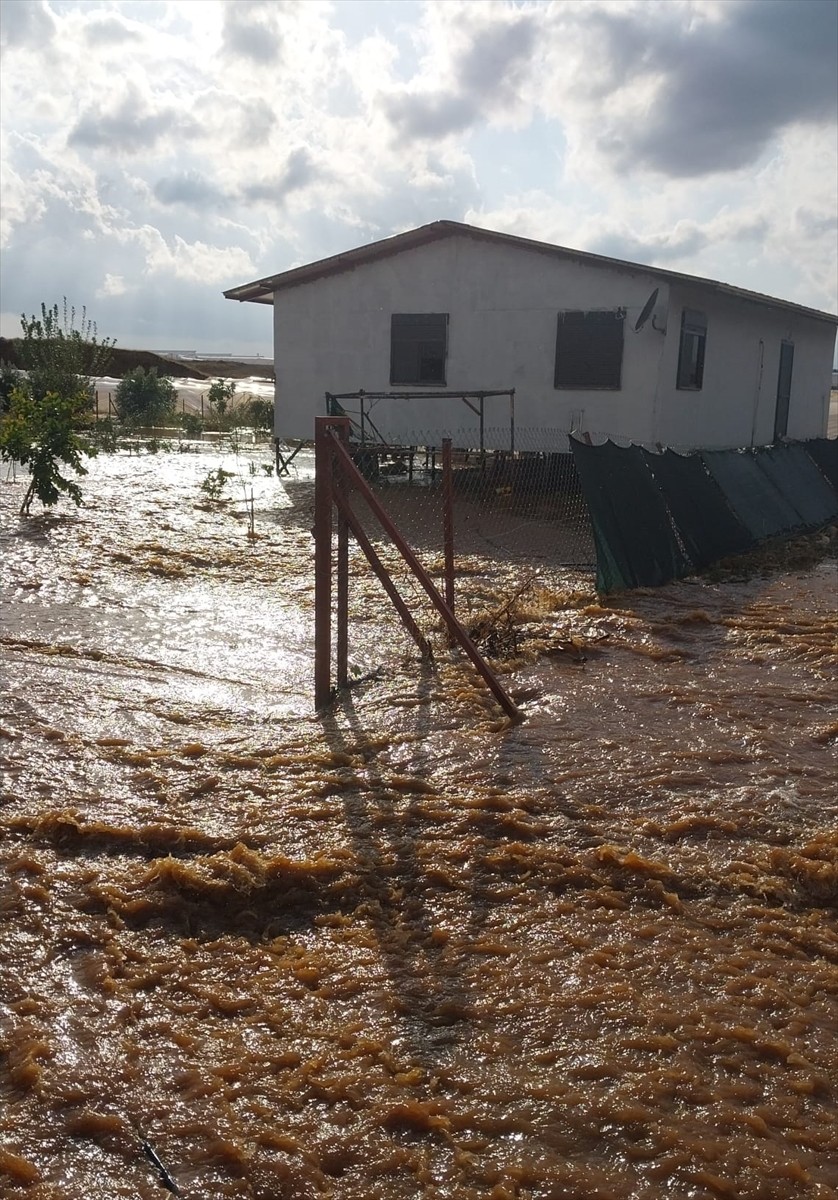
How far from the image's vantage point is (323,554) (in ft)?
21.4

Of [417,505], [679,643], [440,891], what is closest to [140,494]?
[417,505]

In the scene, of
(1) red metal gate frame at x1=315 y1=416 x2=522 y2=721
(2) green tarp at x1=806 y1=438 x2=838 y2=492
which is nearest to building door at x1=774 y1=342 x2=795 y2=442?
(2) green tarp at x1=806 y1=438 x2=838 y2=492

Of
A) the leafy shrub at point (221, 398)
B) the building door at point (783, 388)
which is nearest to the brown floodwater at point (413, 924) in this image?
→ the building door at point (783, 388)

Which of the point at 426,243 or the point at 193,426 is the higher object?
the point at 426,243

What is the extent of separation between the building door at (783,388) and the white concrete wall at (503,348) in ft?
7.78

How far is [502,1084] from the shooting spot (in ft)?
10.8

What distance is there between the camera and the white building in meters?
16.9

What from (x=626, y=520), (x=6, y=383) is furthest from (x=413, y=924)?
(x=6, y=383)

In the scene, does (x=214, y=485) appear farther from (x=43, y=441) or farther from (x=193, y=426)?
(x=193, y=426)

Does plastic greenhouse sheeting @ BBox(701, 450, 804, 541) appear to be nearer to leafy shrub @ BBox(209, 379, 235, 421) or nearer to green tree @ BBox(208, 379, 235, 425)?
green tree @ BBox(208, 379, 235, 425)

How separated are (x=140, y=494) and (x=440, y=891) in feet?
45.1

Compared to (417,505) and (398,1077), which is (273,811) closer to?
(398,1077)

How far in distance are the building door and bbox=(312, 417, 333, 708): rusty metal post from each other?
18.7m

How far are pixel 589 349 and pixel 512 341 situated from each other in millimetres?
1412
